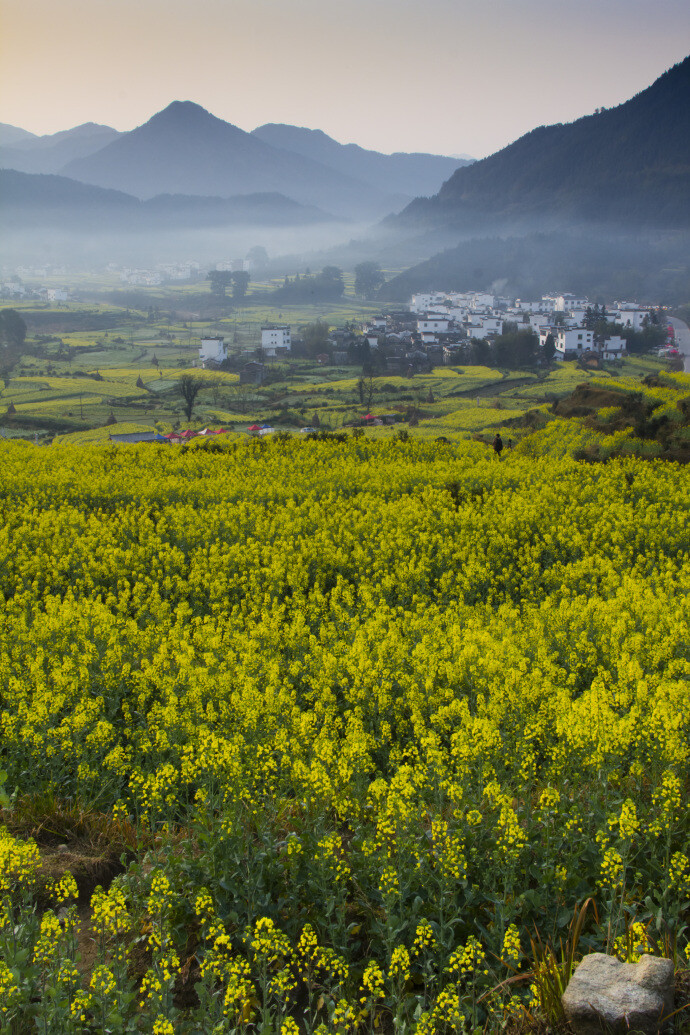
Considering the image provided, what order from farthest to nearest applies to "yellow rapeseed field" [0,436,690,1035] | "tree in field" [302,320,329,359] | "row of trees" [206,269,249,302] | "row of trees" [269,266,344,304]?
"row of trees" [206,269,249,302]
"row of trees" [269,266,344,304]
"tree in field" [302,320,329,359]
"yellow rapeseed field" [0,436,690,1035]

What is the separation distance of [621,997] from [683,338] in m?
118

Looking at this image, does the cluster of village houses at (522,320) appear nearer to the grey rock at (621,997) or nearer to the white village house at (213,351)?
the white village house at (213,351)

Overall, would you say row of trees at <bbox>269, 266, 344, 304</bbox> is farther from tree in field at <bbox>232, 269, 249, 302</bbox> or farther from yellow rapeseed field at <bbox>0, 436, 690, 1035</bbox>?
yellow rapeseed field at <bbox>0, 436, 690, 1035</bbox>

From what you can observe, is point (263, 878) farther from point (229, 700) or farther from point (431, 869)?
point (229, 700)

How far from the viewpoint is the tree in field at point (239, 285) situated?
583ft

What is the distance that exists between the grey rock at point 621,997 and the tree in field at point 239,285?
181233 mm

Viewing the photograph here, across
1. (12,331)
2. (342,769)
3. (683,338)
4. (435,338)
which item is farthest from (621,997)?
(683,338)

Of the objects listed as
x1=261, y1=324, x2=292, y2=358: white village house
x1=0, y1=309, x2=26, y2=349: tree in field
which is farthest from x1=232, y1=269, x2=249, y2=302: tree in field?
x1=261, y1=324, x2=292, y2=358: white village house

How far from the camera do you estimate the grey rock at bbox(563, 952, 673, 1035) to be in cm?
341

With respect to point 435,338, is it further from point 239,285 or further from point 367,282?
point 239,285

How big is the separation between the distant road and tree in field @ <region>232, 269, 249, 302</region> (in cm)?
9683

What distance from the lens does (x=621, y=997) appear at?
11.2 feet

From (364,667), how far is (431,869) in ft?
10.4

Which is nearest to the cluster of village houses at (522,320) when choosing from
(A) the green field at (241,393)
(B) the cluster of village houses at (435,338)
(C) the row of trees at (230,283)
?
(B) the cluster of village houses at (435,338)
